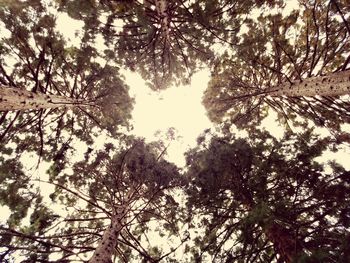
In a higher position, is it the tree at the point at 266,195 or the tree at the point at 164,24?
the tree at the point at 164,24

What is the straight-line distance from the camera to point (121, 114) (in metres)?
9.81

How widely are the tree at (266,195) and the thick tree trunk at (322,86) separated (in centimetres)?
131

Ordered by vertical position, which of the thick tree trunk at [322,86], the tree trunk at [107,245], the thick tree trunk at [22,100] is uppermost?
→ the thick tree trunk at [22,100]

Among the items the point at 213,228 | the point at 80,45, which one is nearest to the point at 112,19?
the point at 80,45

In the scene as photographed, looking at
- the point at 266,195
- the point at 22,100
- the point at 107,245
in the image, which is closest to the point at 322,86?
the point at 266,195

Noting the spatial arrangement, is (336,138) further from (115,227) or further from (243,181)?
(115,227)

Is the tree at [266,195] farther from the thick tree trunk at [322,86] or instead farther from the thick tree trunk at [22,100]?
the thick tree trunk at [22,100]

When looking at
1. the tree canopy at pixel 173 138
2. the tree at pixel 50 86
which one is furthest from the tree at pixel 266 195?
the tree at pixel 50 86

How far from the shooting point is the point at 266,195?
6809mm

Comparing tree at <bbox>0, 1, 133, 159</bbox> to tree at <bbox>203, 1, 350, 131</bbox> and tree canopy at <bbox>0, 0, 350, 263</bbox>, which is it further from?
tree at <bbox>203, 1, 350, 131</bbox>

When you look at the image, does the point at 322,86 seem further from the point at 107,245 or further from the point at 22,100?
the point at 22,100

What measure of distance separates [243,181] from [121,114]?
5111 mm

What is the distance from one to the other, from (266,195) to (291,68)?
5028 millimetres

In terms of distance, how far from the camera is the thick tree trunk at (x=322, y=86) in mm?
5314
